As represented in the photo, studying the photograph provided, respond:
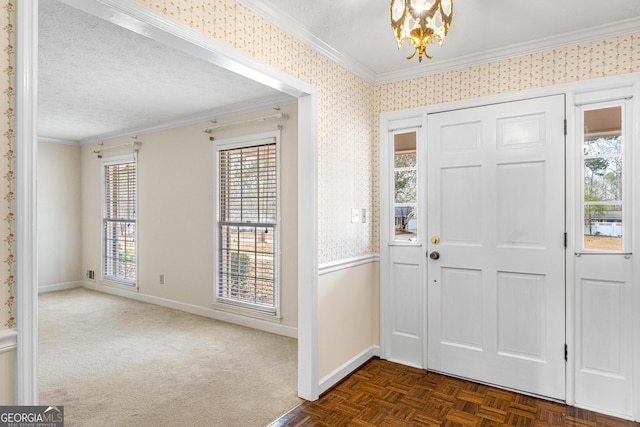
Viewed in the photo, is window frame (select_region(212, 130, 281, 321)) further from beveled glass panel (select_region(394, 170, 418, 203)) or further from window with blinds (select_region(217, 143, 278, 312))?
beveled glass panel (select_region(394, 170, 418, 203))

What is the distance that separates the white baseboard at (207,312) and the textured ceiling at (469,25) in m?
2.81

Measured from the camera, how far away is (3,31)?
1.25m

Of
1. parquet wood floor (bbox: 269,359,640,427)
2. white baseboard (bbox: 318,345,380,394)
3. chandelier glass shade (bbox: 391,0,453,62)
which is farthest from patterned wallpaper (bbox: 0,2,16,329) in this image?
white baseboard (bbox: 318,345,380,394)

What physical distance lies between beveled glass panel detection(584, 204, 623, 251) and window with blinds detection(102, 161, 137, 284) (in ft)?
18.3

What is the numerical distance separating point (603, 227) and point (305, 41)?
94.6 inches

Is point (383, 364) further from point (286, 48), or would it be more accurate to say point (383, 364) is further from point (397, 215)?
point (286, 48)

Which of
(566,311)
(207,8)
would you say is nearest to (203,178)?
(207,8)

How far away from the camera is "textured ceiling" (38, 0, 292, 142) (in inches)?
102

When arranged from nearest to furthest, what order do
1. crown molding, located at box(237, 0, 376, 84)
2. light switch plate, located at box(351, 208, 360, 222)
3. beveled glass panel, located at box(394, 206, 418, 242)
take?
crown molding, located at box(237, 0, 376, 84) → light switch plate, located at box(351, 208, 360, 222) → beveled glass panel, located at box(394, 206, 418, 242)

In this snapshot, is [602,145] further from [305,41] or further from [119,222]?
[119,222]

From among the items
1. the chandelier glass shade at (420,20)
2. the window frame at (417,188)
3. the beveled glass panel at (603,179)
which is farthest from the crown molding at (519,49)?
the chandelier glass shade at (420,20)

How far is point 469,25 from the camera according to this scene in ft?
8.02

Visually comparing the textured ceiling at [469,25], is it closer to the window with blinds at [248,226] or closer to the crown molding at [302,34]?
the crown molding at [302,34]

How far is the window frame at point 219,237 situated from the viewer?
4.14 meters
